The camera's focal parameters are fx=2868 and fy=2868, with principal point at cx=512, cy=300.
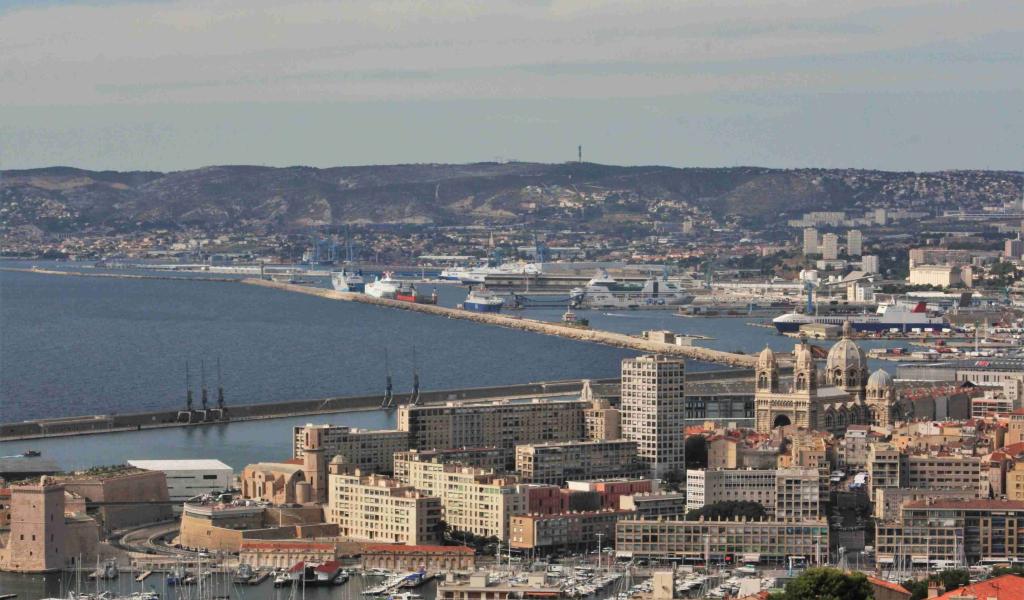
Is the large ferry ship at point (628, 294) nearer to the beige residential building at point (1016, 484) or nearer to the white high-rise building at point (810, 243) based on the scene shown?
the white high-rise building at point (810, 243)

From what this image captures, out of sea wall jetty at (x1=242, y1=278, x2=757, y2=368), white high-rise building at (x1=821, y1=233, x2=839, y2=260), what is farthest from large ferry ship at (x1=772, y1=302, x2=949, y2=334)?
white high-rise building at (x1=821, y1=233, x2=839, y2=260)

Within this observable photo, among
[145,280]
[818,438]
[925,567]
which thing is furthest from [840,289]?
[925,567]

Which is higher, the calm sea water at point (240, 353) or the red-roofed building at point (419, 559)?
the calm sea water at point (240, 353)

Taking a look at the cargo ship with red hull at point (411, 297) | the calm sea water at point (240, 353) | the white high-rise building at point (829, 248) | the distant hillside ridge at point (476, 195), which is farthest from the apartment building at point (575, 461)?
the distant hillside ridge at point (476, 195)

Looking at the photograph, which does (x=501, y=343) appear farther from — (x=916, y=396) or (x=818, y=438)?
(x=818, y=438)

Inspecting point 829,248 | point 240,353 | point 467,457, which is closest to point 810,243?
point 829,248

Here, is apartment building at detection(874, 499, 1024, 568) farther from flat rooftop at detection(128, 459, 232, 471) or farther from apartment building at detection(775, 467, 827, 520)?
flat rooftop at detection(128, 459, 232, 471)
